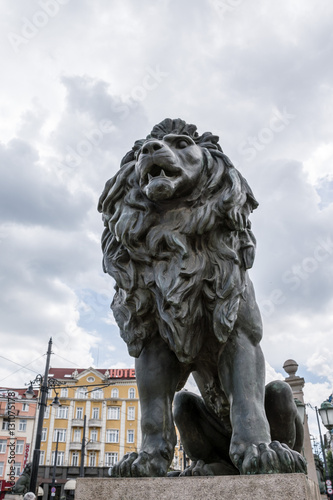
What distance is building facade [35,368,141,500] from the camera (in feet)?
134

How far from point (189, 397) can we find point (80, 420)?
142 ft

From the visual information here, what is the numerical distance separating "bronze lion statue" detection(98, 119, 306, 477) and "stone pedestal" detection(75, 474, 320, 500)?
0.19 meters

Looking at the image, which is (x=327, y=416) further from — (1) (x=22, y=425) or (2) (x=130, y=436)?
(1) (x=22, y=425)

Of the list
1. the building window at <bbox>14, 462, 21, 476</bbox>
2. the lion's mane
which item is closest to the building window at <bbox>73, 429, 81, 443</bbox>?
the building window at <bbox>14, 462, 21, 476</bbox>

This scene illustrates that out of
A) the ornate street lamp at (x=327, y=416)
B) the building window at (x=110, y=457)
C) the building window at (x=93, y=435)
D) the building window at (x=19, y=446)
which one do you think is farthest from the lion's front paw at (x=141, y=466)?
the building window at (x=19, y=446)

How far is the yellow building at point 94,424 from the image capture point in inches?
1623

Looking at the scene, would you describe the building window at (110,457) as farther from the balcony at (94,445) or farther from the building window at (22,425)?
the building window at (22,425)

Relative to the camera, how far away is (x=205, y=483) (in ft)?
5.51

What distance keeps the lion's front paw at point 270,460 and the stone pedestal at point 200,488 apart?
97mm

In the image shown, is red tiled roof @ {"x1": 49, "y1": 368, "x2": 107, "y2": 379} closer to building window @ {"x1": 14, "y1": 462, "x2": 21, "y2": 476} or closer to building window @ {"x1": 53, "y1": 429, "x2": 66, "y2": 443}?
building window @ {"x1": 53, "y1": 429, "x2": 66, "y2": 443}

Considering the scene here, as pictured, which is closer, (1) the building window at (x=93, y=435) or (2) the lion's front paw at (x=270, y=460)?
(2) the lion's front paw at (x=270, y=460)

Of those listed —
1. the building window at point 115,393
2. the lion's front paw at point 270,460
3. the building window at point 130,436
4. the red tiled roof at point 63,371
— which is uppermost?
the red tiled roof at point 63,371

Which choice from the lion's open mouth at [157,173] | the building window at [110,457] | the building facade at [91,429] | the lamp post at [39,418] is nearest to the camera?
the lion's open mouth at [157,173]

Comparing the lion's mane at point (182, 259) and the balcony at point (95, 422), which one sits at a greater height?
the balcony at point (95, 422)
